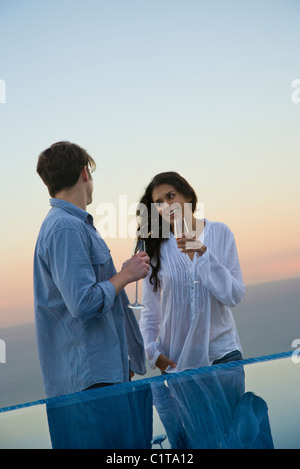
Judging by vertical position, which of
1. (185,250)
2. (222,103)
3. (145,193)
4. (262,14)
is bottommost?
(185,250)

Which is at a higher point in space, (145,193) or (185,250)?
(145,193)

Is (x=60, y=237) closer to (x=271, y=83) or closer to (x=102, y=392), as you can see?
(x=102, y=392)

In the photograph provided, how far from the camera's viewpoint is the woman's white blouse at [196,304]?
7.11 ft

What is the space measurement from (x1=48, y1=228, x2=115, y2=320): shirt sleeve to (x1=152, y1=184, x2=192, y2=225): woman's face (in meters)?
0.87

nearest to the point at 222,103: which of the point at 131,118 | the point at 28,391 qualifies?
the point at 131,118

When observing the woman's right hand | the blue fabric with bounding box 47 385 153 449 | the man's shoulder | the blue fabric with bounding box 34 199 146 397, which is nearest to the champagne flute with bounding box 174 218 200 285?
the woman's right hand

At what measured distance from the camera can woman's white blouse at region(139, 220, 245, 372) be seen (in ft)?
7.11

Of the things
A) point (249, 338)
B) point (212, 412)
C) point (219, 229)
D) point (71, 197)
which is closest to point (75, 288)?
point (71, 197)

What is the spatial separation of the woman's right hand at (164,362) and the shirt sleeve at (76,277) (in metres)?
0.68

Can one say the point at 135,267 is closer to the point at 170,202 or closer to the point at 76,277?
the point at 76,277

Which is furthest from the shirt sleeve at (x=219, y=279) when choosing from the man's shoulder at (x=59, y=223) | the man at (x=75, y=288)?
the man's shoulder at (x=59, y=223)

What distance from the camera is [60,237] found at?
1.59 metres

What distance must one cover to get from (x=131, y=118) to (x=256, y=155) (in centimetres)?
196

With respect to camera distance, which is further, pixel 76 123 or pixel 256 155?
pixel 256 155
